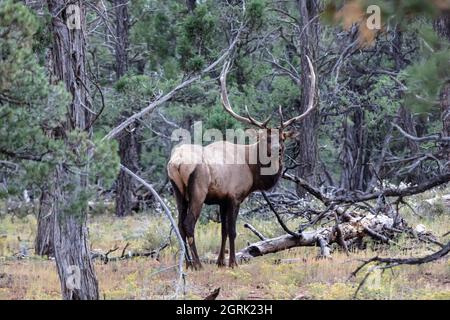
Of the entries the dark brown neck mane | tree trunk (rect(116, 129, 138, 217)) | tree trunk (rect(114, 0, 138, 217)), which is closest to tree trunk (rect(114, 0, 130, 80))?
tree trunk (rect(114, 0, 138, 217))

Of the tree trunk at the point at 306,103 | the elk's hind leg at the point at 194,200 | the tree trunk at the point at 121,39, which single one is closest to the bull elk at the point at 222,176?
the elk's hind leg at the point at 194,200

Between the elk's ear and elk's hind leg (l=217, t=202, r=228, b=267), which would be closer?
elk's hind leg (l=217, t=202, r=228, b=267)

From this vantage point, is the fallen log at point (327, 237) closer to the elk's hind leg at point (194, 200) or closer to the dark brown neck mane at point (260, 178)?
the dark brown neck mane at point (260, 178)

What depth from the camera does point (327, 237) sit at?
12.3 meters

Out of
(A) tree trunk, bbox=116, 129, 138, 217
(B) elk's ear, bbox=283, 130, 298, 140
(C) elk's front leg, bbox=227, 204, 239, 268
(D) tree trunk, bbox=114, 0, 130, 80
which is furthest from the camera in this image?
(A) tree trunk, bbox=116, 129, 138, 217

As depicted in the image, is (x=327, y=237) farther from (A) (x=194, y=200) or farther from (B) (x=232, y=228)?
(A) (x=194, y=200)

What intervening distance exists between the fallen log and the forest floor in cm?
16

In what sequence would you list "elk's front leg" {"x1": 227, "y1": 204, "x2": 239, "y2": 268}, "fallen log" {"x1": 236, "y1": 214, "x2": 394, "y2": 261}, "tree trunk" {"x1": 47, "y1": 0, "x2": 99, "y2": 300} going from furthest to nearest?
"fallen log" {"x1": 236, "y1": 214, "x2": 394, "y2": 261} < "elk's front leg" {"x1": 227, "y1": 204, "x2": 239, "y2": 268} < "tree trunk" {"x1": 47, "y1": 0, "x2": 99, "y2": 300}

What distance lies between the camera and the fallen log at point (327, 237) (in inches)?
480

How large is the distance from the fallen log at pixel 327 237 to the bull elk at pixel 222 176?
2.09 ft

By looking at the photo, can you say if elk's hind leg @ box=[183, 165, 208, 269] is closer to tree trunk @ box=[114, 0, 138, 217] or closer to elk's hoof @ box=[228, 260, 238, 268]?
elk's hoof @ box=[228, 260, 238, 268]

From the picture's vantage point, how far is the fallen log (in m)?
12.2

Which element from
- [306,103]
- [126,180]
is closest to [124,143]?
[126,180]

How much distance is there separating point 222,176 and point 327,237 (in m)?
2.01
